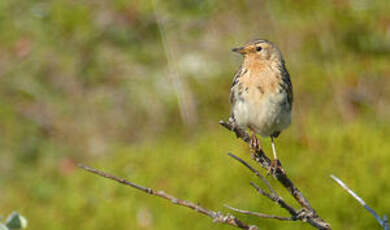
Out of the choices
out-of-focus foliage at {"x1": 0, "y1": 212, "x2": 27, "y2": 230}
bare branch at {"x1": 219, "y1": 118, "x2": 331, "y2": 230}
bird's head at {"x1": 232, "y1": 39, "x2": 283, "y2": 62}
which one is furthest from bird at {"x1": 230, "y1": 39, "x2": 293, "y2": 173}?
out-of-focus foliage at {"x1": 0, "y1": 212, "x2": 27, "y2": 230}

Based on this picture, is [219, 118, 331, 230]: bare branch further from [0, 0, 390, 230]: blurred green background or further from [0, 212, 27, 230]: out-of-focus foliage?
[0, 0, 390, 230]: blurred green background

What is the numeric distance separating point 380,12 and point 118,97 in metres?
2.98

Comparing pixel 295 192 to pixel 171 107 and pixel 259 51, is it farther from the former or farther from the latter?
pixel 171 107

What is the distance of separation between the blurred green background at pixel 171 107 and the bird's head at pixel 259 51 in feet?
4.69

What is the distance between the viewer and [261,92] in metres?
3.75

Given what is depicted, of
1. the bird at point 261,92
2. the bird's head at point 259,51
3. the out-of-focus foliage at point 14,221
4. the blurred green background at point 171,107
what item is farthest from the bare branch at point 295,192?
the blurred green background at point 171,107

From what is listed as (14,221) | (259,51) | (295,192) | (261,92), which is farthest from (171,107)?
(14,221)

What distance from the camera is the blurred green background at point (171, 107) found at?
18.3 feet

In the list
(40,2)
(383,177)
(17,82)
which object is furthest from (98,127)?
(383,177)

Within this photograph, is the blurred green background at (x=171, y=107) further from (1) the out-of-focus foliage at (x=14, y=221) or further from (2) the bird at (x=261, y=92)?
(1) the out-of-focus foliage at (x=14, y=221)

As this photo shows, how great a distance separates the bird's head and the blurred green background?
143 centimetres

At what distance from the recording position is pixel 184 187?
5.79 m

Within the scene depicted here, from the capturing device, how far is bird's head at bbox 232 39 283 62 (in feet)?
12.6

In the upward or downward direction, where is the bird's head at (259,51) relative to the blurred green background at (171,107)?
upward
